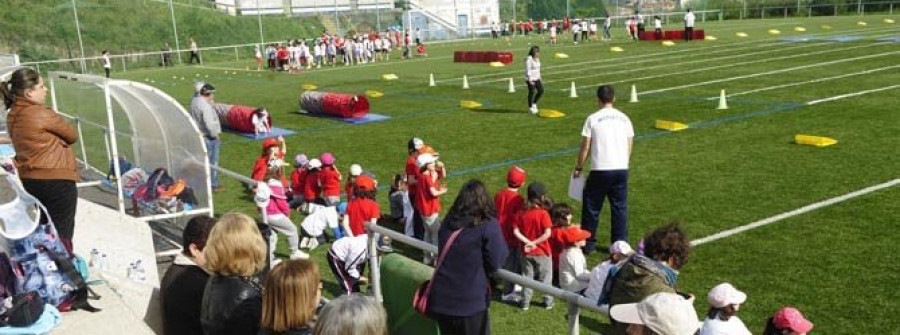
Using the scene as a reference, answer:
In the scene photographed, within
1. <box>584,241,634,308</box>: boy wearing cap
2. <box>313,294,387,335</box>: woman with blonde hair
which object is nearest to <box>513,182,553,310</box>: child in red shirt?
<box>584,241,634,308</box>: boy wearing cap

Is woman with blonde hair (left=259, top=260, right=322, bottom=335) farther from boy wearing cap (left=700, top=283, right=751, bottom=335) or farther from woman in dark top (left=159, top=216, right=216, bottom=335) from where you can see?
boy wearing cap (left=700, top=283, right=751, bottom=335)

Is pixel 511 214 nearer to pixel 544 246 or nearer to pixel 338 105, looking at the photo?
pixel 544 246

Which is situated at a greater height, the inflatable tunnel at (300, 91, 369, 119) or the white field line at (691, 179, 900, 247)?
the inflatable tunnel at (300, 91, 369, 119)

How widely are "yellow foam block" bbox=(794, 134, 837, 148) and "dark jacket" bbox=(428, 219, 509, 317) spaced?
10531 mm

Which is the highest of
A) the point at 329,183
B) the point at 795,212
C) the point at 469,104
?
the point at 329,183

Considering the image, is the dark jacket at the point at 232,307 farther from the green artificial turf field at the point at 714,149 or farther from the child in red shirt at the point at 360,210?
the child in red shirt at the point at 360,210

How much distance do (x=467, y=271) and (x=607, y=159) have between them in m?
3.93

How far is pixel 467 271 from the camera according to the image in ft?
16.8

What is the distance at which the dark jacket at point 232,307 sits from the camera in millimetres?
4273

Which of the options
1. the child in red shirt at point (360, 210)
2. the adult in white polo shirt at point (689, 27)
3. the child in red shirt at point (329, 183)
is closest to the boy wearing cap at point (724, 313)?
the child in red shirt at point (360, 210)

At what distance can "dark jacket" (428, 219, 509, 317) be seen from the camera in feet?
16.7

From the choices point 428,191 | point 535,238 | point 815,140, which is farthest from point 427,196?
point 815,140

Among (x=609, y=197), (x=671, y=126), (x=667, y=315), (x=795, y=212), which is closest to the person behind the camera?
(x=667, y=315)

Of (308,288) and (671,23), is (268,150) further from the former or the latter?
(671,23)
